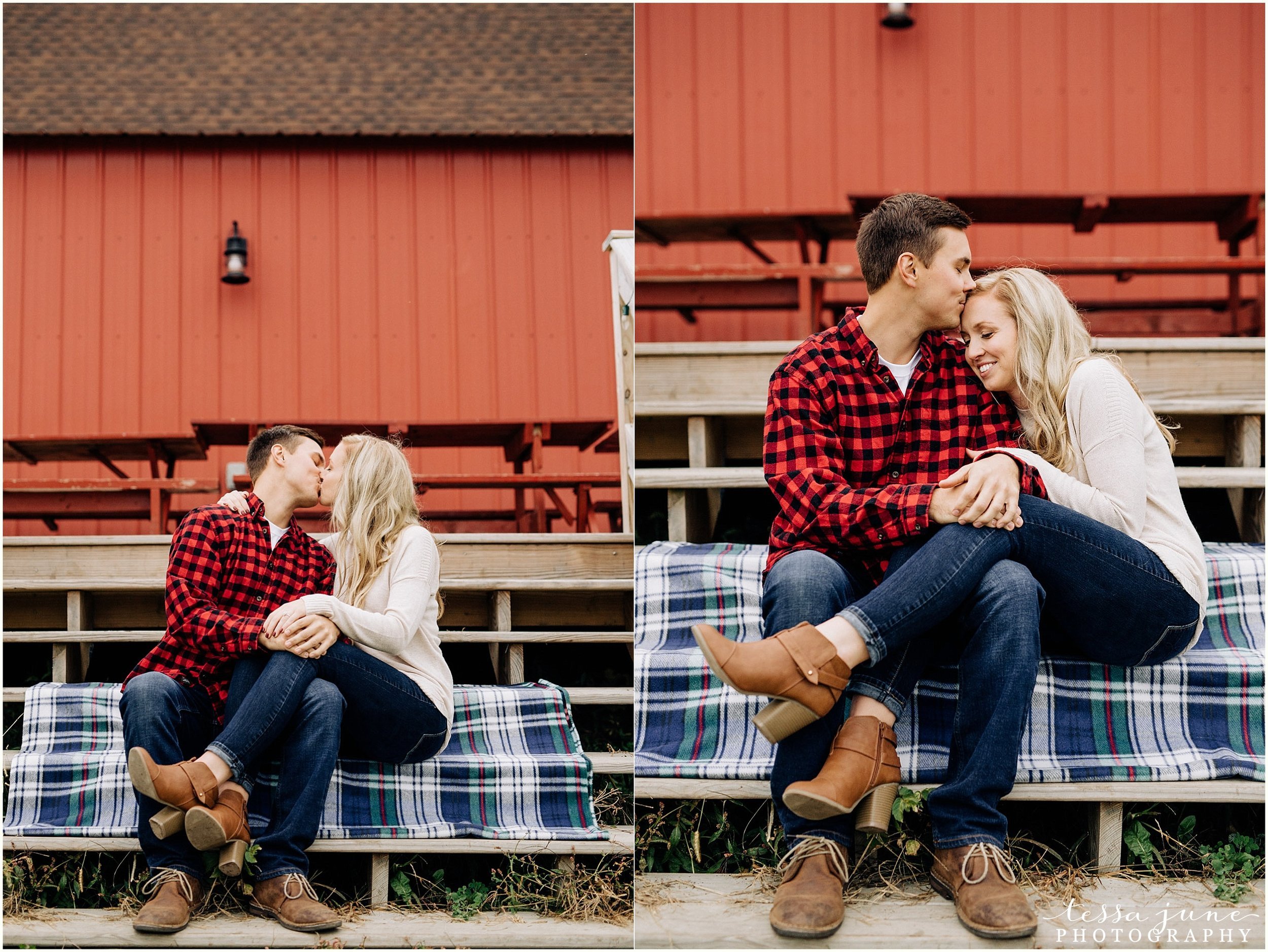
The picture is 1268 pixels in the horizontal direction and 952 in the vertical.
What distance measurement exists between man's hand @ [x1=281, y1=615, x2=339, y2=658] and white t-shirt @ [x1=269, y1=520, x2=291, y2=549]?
0.39 meters

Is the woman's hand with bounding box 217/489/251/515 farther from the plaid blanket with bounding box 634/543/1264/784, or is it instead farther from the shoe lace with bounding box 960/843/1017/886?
the shoe lace with bounding box 960/843/1017/886

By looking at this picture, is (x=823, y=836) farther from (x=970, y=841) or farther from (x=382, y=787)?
(x=382, y=787)

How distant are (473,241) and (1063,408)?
4.33 metres

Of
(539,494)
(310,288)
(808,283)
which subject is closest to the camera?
(808,283)

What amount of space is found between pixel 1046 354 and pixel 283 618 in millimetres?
1729

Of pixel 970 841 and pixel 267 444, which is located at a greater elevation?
pixel 267 444

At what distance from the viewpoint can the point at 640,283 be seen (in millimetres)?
4203

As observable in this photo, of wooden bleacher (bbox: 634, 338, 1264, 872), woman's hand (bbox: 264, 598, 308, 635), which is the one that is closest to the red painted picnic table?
wooden bleacher (bbox: 634, 338, 1264, 872)

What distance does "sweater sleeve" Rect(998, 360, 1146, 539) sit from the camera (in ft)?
6.94

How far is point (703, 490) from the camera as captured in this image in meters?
3.18

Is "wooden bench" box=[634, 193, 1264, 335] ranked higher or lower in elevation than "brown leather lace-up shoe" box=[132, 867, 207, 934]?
higher

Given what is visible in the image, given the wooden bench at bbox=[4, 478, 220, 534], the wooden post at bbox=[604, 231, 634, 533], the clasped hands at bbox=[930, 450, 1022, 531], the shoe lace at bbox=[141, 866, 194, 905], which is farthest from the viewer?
the wooden bench at bbox=[4, 478, 220, 534]

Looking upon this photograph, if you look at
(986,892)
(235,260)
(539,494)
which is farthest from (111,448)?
(986,892)

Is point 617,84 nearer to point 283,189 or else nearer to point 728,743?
point 283,189
